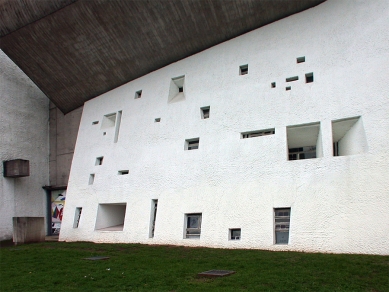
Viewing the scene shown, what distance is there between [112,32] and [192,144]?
222 inches

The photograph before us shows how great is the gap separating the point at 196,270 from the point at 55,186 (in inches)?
543

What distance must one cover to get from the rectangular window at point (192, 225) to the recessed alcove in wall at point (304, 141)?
3933 mm

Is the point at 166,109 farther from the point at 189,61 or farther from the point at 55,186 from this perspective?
the point at 55,186

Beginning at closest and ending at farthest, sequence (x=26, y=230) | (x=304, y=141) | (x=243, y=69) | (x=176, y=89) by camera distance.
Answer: (x=304, y=141) → (x=243, y=69) → (x=26, y=230) → (x=176, y=89)

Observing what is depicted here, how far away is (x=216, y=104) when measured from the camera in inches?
530

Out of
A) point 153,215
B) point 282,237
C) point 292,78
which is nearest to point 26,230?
point 153,215

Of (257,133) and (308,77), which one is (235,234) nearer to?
(257,133)

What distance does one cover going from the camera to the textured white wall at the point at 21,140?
18.7 m

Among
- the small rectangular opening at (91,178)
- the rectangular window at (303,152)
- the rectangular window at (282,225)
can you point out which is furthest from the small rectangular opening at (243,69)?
the small rectangular opening at (91,178)

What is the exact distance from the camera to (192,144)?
13930 millimetres

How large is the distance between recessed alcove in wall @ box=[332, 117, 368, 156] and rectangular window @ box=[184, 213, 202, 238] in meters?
5.07

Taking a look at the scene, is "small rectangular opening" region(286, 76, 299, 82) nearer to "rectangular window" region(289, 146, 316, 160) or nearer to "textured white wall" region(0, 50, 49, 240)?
"rectangular window" region(289, 146, 316, 160)

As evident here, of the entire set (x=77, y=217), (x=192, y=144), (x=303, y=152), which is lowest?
(x=77, y=217)

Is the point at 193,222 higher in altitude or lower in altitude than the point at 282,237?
higher
